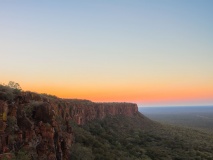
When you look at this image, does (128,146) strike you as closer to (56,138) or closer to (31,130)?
(56,138)

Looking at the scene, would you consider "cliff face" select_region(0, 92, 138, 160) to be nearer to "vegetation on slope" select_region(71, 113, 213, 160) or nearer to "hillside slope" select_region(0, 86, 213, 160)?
"hillside slope" select_region(0, 86, 213, 160)

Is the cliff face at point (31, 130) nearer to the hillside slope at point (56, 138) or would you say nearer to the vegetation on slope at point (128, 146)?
the hillside slope at point (56, 138)

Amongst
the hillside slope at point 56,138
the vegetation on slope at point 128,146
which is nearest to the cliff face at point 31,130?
the hillside slope at point 56,138

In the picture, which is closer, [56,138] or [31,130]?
[31,130]

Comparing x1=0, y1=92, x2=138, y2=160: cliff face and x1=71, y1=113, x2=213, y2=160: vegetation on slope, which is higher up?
x1=0, y1=92, x2=138, y2=160: cliff face

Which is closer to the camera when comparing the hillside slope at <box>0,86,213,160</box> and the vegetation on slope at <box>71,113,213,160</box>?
the hillside slope at <box>0,86,213,160</box>

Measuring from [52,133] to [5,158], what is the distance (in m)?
8.11

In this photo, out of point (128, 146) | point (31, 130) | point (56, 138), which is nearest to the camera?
point (31, 130)

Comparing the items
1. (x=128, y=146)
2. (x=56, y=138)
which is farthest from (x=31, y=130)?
(x=128, y=146)

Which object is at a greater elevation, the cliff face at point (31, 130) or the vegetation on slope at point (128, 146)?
the cliff face at point (31, 130)

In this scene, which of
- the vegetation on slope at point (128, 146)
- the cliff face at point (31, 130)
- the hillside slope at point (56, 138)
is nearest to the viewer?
the cliff face at point (31, 130)

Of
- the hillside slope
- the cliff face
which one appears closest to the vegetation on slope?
the hillside slope

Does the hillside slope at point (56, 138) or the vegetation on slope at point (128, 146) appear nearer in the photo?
the hillside slope at point (56, 138)

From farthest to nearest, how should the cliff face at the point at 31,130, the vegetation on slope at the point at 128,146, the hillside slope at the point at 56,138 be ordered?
1. the vegetation on slope at the point at 128,146
2. the hillside slope at the point at 56,138
3. the cliff face at the point at 31,130
